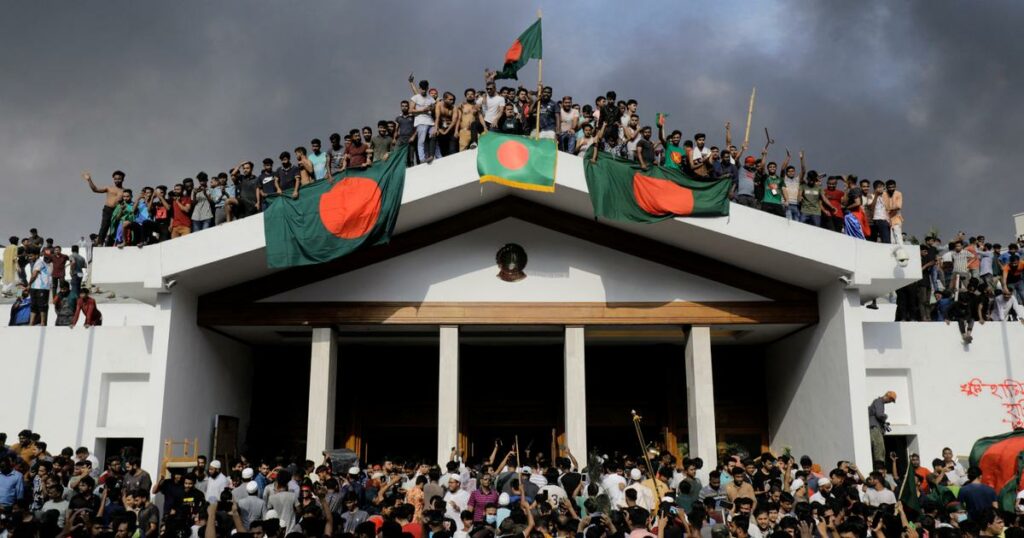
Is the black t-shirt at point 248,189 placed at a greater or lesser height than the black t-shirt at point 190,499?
greater

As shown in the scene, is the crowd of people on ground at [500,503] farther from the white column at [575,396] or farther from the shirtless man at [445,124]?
the shirtless man at [445,124]

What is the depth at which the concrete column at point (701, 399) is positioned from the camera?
14.4 m

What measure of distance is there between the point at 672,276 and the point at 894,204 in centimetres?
409

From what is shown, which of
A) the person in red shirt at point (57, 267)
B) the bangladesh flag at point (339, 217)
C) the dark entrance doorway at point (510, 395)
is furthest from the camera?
the dark entrance doorway at point (510, 395)

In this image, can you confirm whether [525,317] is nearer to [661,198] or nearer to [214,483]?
[661,198]

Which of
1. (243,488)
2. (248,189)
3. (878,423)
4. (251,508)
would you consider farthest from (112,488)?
(878,423)

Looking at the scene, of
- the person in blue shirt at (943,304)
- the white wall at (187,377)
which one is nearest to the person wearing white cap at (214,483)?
the white wall at (187,377)

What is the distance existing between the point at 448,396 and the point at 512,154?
4.21 m

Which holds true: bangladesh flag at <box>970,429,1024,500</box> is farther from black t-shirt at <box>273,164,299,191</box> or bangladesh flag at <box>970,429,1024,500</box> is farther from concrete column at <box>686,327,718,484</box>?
black t-shirt at <box>273,164,299,191</box>

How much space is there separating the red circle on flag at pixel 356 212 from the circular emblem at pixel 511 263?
248cm

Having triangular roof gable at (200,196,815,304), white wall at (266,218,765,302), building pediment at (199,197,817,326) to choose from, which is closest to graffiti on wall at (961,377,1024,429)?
building pediment at (199,197,817,326)

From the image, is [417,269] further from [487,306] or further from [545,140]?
[545,140]

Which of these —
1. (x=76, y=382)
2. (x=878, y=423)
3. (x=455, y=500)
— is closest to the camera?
(x=455, y=500)

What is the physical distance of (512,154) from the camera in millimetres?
13844
